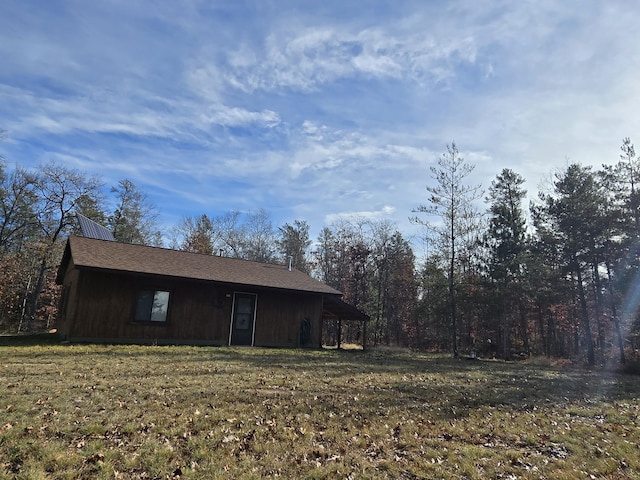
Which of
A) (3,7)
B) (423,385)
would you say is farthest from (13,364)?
(423,385)

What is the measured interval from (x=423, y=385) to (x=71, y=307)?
1204 cm

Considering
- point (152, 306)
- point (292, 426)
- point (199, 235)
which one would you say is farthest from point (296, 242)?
point (292, 426)

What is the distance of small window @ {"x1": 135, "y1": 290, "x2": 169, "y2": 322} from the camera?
1400 cm

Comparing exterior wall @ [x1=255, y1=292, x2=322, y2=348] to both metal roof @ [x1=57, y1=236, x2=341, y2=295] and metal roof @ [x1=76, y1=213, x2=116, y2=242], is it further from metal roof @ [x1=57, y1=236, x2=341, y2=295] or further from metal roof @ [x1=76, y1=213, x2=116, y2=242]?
metal roof @ [x1=76, y1=213, x2=116, y2=242]

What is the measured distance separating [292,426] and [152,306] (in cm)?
1079

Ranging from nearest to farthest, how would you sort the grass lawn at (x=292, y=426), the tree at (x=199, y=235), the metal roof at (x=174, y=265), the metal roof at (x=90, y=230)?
1. the grass lawn at (x=292, y=426)
2. the metal roof at (x=174, y=265)
3. the metal roof at (x=90, y=230)
4. the tree at (x=199, y=235)

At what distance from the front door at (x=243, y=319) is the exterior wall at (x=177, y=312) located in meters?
0.23

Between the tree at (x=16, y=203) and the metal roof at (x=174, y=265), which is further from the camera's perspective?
the tree at (x=16, y=203)

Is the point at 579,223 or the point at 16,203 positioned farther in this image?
the point at 16,203

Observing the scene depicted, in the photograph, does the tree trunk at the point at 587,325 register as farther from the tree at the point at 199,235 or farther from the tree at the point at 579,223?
the tree at the point at 199,235

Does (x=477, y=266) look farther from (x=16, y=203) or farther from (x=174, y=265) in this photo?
(x=16, y=203)

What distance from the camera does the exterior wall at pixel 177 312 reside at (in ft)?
43.5

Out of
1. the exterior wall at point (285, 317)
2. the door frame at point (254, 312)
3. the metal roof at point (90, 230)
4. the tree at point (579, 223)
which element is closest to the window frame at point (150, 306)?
the door frame at point (254, 312)

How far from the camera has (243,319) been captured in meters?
16.0
